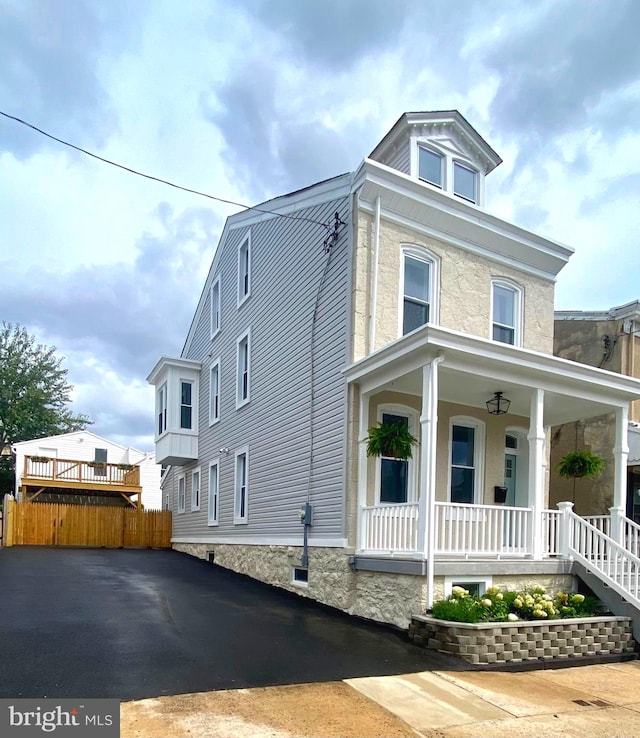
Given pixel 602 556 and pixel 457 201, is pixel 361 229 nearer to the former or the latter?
pixel 457 201

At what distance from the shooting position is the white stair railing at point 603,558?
28.5 ft

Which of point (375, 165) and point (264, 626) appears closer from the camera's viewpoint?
point (264, 626)

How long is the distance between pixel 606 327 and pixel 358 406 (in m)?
8.33

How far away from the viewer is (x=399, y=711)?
17.5ft

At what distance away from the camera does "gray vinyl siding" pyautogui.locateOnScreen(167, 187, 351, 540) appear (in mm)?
10875

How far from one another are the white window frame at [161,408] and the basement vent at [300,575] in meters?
8.62

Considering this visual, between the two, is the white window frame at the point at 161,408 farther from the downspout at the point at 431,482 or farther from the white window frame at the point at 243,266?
the downspout at the point at 431,482

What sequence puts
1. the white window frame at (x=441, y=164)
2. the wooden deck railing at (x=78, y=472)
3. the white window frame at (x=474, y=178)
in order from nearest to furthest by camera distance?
1. the white window frame at (x=441, y=164)
2. the white window frame at (x=474, y=178)
3. the wooden deck railing at (x=78, y=472)

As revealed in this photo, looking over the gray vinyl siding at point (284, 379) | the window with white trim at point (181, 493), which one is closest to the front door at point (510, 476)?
the gray vinyl siding at point (284, 379)

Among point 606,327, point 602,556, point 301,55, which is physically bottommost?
point 602,556

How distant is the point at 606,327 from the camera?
1536cm

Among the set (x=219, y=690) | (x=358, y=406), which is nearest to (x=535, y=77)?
(x=358, y=406)

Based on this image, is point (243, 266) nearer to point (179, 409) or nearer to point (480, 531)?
point (179, 409)

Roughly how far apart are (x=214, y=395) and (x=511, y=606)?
1150 centimetres
